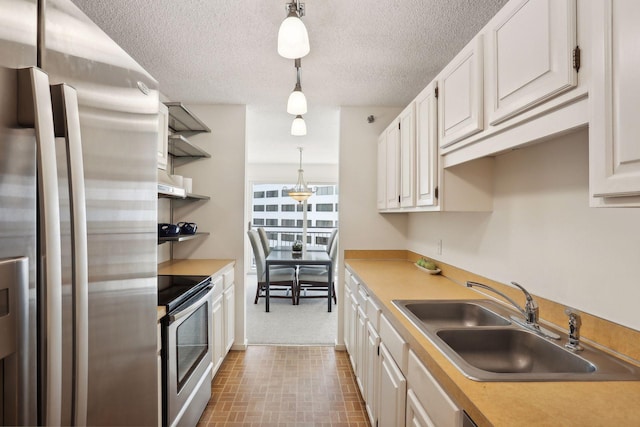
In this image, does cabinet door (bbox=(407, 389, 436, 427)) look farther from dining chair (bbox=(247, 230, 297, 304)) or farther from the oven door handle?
dining chair (bbox=(247, 230, 297, 304))

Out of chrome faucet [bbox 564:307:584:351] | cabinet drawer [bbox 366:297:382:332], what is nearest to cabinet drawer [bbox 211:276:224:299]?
cabinet drawer [bbox 366:297:382:332]

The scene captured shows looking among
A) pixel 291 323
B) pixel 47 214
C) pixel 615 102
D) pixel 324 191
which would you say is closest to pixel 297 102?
pixel 615 102

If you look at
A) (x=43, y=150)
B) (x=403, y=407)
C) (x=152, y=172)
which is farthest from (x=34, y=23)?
(x=403, y=407)

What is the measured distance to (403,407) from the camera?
142cm

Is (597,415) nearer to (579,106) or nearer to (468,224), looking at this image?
(579,106)

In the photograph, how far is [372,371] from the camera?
2029mm

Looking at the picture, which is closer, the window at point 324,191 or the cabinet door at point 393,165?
the cabinet door at point 393,165

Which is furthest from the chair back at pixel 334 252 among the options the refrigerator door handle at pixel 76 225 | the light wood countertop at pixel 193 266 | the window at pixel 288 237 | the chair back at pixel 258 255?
the refrigerator door handle at pixel 76 225

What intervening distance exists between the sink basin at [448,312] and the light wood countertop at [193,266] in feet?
4.97

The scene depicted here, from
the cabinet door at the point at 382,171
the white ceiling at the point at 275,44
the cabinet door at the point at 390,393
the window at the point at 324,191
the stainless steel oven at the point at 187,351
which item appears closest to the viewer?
the cabinet door at the point at 390,393

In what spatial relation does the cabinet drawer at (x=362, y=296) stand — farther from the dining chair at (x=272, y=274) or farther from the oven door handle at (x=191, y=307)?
the dining chair at (x=272, y=274)

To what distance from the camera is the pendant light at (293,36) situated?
56.4 inches

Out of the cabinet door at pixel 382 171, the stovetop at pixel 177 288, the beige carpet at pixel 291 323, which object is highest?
the cabinet door at pixel 382 171

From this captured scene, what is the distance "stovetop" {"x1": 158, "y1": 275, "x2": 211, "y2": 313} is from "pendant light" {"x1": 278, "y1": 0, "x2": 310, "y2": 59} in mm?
1365
